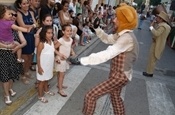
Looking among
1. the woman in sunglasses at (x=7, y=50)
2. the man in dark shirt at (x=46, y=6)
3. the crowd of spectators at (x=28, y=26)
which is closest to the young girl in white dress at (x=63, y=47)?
the crowd of spectators at (x=28, y=26)

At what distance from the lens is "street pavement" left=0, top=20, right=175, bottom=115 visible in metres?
4.29

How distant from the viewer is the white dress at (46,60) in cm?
429

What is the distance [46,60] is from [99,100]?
139 centimetres

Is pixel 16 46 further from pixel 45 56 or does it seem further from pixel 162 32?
pixel 162 32

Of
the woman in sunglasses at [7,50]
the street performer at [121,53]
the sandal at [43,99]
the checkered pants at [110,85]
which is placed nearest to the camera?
the street performer at [121,53]

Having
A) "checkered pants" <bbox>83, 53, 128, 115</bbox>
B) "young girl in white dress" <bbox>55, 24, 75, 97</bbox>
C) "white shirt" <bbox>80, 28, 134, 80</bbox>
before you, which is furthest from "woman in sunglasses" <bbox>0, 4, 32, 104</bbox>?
"checkered pants" <bbox>83, 53, 128, 115</bbox>

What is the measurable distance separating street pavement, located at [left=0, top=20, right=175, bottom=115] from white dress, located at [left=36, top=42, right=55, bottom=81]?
0.49 metres

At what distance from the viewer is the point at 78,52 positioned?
8516 mm

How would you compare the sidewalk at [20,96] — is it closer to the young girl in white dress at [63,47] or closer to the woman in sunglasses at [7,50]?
the woman in sunglasses at [7,50]

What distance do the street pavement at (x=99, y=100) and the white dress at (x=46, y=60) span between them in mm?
490

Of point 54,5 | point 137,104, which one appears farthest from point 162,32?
point 54,5

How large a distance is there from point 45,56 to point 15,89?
1.02 m

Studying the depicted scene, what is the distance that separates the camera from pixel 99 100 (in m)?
5.00

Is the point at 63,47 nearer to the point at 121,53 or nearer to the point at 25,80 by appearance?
the point at 25,80
